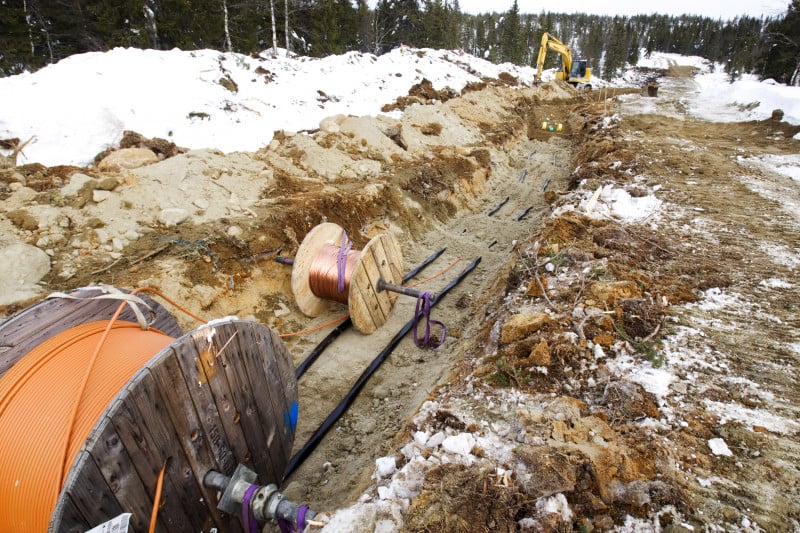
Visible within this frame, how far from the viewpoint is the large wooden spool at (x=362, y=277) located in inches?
210

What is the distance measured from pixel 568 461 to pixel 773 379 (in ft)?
7.70

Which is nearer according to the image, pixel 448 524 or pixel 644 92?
pixel 448 524

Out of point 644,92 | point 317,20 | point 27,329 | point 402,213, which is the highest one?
point 317,20

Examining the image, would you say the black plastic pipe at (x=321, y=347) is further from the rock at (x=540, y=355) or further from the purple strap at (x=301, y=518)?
the rock at (x=540, y=355)

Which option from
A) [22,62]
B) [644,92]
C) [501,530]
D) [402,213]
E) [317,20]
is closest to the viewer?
[501,530]

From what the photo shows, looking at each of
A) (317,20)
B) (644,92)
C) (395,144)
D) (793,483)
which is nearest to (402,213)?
(395,144)

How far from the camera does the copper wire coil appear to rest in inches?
214

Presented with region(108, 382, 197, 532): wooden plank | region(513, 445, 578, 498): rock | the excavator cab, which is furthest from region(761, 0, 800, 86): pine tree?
region(108, 382, 197, 532): wooden plank

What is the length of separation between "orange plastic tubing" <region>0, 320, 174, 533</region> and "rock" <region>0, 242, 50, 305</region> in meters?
2.36

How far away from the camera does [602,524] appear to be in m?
2.11

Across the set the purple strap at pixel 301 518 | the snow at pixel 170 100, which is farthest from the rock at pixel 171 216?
the purple strap at pixel 301 518

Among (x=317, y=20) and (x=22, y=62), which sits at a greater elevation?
(x=317, y=20)

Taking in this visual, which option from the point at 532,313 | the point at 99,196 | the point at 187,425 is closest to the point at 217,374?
the point at 187,425

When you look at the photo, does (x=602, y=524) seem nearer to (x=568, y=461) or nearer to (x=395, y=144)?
(x=568, y=461)
